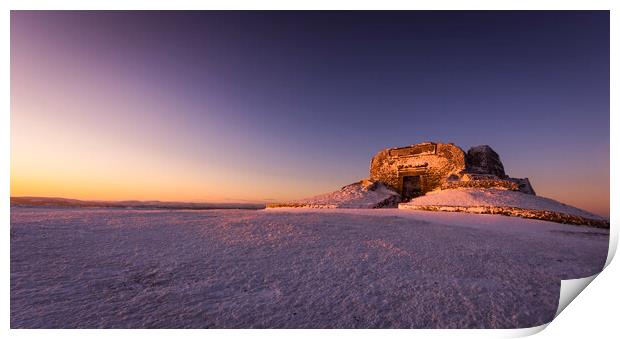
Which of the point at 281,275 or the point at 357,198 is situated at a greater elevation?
the point at 281,275

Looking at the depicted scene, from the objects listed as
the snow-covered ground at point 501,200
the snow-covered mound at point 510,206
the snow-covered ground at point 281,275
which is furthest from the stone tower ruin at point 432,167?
the snow-covered ground at point 281,275

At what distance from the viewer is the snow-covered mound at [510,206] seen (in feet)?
18.1

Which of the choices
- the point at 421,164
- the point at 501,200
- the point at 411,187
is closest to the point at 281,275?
the point at 501,200

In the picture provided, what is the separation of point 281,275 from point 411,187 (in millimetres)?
12734

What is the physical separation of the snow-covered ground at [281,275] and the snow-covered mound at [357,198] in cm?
703

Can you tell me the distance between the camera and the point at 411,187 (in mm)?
14102

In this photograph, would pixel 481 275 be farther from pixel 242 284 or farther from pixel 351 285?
pixel 242 284

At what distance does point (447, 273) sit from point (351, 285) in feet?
3.09

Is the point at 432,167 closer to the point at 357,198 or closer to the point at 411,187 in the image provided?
the point at 411,187

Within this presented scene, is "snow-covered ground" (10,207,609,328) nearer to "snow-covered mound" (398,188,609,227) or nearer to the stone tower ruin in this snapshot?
"snow-covered mound" (398,188,609,227)

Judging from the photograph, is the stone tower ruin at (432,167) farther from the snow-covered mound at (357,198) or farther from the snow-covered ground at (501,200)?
the snow-covered ground at (501,200)

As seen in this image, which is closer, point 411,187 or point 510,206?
point 510,206
